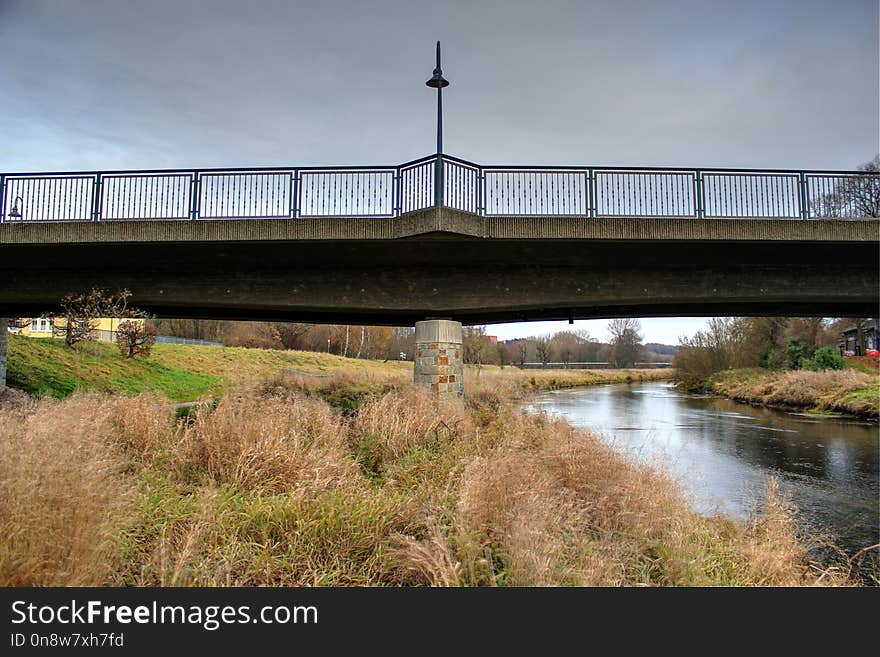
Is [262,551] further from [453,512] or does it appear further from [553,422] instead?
[553,422]

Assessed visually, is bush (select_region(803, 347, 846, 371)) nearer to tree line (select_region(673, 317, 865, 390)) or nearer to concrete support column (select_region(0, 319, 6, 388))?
tree line (select_region(673, 317, 865, 390))

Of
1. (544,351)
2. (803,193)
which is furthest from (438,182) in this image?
(544,351)

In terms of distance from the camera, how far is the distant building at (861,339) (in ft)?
134

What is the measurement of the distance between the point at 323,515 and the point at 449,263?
899cm

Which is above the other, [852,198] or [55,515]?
[852,198]

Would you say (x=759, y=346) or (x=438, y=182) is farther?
(x=759, y=346)

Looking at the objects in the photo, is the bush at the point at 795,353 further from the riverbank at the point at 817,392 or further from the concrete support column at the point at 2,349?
the concrete support column at the point at 2,349

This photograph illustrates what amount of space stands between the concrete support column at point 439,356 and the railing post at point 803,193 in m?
8.25

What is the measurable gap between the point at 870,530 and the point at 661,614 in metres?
7.46

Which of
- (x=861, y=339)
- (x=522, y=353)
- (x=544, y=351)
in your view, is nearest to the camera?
(x=861, y=339)

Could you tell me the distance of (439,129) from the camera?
12625 mm

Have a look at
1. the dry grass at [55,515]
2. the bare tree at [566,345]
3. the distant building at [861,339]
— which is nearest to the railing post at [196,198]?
the dry grass at [55,515]

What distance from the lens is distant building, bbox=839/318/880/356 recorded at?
41.0 m

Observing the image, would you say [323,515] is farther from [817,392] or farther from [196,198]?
[817,392]
